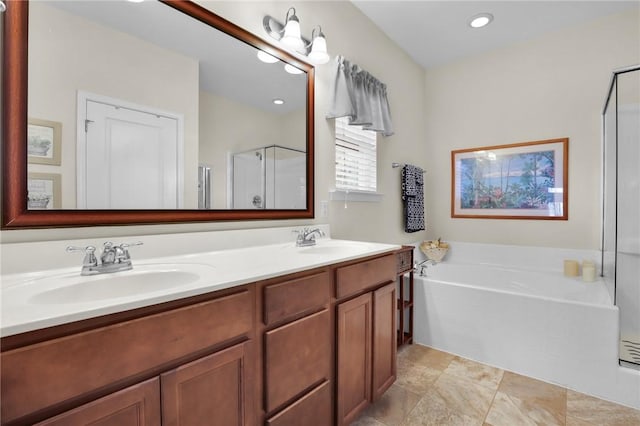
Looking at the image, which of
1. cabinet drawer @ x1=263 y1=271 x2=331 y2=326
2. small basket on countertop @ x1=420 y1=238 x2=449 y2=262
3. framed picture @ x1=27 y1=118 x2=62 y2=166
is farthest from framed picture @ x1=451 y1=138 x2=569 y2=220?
framed picture @ x1=27 y1=118 x2=62 y2=166

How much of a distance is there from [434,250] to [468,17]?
210 centimetres

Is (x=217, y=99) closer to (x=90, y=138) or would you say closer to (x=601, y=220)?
(x=90, y=138)

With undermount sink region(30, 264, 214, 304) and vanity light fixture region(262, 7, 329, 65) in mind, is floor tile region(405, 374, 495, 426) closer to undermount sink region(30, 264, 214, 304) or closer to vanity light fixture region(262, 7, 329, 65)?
undermount sink region(30, 264, 214, 304)

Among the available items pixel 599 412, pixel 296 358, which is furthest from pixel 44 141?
pixel 599 412

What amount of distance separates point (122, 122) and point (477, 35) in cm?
300

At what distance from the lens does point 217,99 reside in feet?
4.86

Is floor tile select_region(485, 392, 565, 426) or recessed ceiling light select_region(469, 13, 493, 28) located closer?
floor tile select_region(485, 392, 565, 426)

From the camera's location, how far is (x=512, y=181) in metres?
2.95

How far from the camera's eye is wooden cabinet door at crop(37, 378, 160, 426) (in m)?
0.62

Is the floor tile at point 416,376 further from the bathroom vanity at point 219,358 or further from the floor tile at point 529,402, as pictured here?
the bathroom vanity at point 219,358

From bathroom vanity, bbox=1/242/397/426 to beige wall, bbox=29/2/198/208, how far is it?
2.10ft

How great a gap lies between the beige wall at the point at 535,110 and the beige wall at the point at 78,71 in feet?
9.39

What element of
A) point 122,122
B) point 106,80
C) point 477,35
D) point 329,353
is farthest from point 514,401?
point 477,35

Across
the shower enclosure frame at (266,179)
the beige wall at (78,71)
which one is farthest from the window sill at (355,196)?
the beige wall at (78,71)
